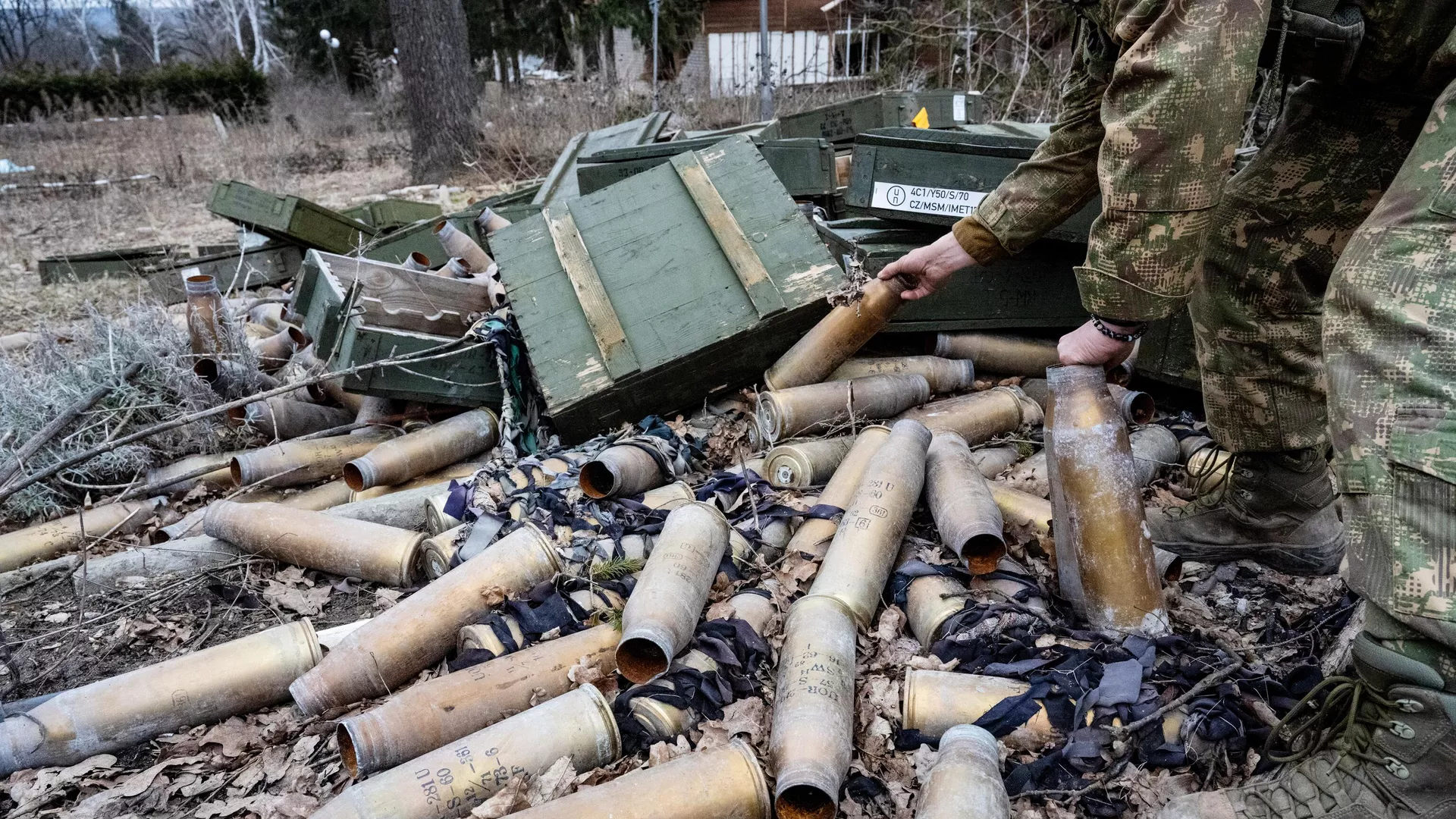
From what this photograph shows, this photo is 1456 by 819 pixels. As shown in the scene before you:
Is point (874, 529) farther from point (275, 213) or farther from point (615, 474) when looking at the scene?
point (275, 213)

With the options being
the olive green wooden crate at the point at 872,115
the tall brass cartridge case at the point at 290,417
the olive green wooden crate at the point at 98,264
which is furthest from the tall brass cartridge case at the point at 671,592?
the olive green wooden crate at the point at 98,264

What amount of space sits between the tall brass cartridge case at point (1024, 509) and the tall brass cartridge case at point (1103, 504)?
0.55 metres

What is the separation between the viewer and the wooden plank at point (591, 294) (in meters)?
4.24

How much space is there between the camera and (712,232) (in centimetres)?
455

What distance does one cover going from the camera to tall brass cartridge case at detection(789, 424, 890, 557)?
3.33 metres

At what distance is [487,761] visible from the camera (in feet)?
7.84

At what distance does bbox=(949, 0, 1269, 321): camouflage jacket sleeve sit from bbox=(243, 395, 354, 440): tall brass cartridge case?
400cm

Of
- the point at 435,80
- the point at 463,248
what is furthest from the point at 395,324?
the point at 435,80

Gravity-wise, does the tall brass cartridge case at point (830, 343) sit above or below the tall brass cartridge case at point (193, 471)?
above

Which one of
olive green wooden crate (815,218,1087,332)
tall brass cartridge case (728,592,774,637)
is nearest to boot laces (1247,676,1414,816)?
tall brass cartridge case (728,592,774,637)

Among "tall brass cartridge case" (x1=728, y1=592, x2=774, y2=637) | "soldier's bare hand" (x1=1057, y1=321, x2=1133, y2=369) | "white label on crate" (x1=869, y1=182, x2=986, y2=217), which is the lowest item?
"tall brass cartridge case" (x1=728, y1=592, x2=774, y2=637)

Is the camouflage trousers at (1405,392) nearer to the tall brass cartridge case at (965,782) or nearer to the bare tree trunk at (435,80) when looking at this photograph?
the tall brass cartridge case at (965,782)

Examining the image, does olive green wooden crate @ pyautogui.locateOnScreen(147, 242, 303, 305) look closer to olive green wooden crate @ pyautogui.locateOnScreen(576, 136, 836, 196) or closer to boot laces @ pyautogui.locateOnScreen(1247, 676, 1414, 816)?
olive green wooden crate @ pyautogui.locateOnScreen(576, 136, 836, 196)

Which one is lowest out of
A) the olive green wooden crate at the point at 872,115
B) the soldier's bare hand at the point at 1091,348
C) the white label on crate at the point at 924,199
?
the soldier's bare hand at the point at 1091,348
